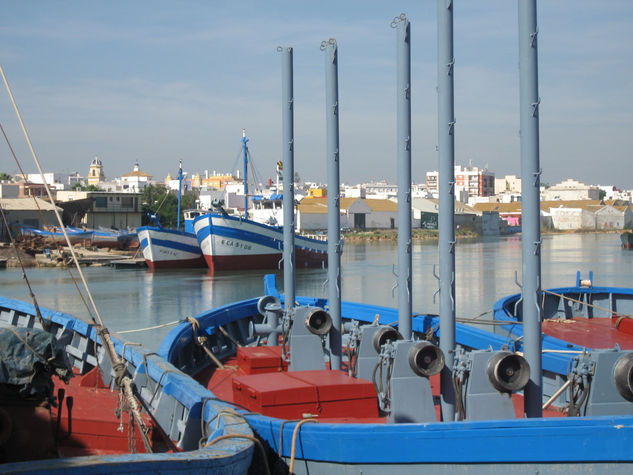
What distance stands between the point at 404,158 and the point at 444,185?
137 cm

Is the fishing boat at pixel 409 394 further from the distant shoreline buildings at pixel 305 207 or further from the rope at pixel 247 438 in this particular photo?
the distant shoreline buildings at pixel 305 207

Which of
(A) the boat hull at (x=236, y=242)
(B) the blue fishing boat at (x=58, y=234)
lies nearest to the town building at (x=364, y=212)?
(B) the blue fishing boat at (x=58, y=234)

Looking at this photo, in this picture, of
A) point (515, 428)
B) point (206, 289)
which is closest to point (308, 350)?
point (515, 428)

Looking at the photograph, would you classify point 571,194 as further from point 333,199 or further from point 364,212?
point 333,199

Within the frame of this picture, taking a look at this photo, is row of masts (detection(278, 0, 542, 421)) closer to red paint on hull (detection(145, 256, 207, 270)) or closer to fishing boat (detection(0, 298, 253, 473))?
fishing boat (detection(0, 298, 253, 473))

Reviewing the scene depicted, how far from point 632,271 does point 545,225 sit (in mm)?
81956

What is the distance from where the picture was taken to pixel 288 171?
10414 mm

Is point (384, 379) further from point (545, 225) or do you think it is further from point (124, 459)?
point (545, 225)

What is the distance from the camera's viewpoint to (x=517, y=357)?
19.2ft

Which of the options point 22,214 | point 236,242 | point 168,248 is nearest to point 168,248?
point 168,248

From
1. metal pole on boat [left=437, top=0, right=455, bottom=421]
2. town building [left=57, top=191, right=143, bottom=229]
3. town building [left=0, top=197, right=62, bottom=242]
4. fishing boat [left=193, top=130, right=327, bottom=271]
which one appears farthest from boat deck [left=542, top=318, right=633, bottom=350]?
town building [left=57, top=191, right=143, bottom=229]

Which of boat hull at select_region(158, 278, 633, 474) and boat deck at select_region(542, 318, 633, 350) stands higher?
boat hull at select_region(158, 278, 633, 474)

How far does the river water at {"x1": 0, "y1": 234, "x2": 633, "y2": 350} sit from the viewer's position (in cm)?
2966

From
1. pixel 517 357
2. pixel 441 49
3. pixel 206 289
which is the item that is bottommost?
pixel 206 289
